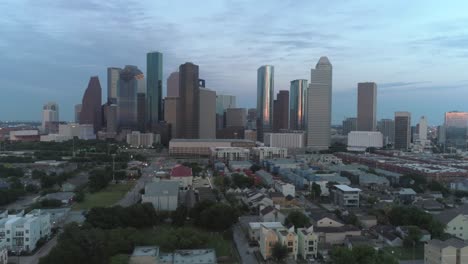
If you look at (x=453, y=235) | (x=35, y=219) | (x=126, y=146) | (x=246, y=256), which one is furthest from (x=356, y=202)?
(x=126, y=146)

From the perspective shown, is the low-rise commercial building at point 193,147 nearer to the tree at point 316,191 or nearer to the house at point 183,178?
the house at point 183,178

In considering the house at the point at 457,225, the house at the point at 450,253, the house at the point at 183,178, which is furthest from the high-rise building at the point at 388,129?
the house at the point at 450,253

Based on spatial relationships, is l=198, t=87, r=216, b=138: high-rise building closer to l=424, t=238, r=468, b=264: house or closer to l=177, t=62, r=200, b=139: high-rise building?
l=177, t=62, r=200, b=139: high-rise building

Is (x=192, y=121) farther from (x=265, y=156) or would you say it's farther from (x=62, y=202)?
(x=62, y=202)

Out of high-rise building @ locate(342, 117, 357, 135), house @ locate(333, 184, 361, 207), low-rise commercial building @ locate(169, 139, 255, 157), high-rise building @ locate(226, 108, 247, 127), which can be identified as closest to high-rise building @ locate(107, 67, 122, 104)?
high-rise building @ locate(226, 108, 247, 127)

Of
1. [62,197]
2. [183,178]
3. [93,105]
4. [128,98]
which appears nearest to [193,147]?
[183,178]

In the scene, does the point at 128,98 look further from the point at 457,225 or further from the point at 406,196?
the point at 457,225
